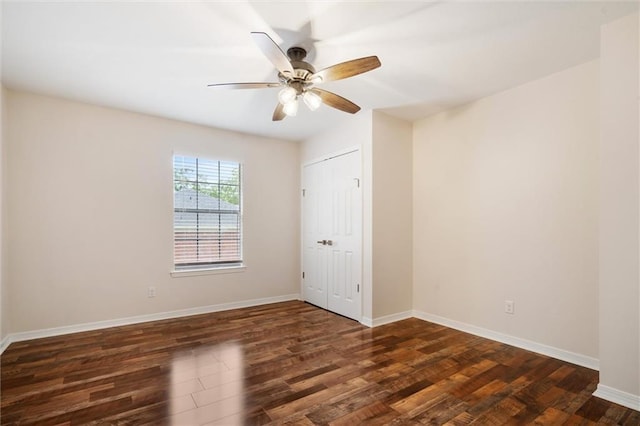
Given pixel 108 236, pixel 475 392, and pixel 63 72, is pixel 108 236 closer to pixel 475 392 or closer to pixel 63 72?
pixel 63 72

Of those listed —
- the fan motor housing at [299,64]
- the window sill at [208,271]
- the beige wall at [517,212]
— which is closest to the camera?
the fan motor housing at [299,64]

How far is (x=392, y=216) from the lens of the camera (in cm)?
391

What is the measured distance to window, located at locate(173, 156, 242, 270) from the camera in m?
4.18

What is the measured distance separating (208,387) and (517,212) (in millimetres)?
3152

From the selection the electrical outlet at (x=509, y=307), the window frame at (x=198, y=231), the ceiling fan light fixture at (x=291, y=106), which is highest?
the ceiling fan light fixture at (x=291, y=106)

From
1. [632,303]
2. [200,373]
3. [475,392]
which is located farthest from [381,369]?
[632,303]

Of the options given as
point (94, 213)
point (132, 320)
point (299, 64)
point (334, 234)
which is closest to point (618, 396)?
point (334, 234)

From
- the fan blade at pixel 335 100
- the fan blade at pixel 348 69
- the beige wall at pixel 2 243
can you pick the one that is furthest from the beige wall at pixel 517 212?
the beige wall at pixel 2 243

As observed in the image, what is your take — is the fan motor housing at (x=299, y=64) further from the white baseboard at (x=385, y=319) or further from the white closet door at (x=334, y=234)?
the white baseboard at (x=385, y=319)

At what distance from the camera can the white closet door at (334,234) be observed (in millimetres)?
3955

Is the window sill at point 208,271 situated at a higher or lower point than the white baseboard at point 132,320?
higher

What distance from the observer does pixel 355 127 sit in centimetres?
398

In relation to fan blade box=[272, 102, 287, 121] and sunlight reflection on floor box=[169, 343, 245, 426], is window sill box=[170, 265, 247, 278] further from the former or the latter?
fan blade box=[272, 102, 287, 121]

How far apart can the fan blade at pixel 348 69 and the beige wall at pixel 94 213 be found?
2653 mm
